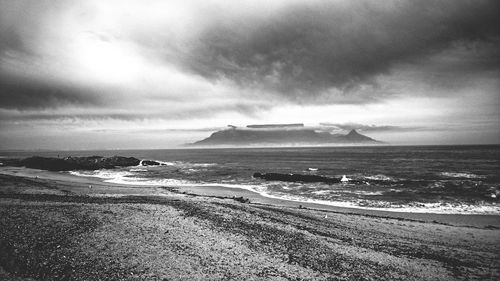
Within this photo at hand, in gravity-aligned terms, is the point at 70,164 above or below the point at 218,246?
above

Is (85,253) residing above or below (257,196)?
above

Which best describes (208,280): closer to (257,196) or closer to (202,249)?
(202,249)

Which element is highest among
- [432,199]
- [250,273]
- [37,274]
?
[37,274]

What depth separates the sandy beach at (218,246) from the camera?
8.87 meters

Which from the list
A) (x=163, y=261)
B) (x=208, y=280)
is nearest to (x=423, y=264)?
(x=208, y=280)

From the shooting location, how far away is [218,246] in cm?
1103

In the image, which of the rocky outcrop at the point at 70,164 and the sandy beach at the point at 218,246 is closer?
the sandy beach at the point at 218,246

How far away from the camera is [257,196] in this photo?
30516mm

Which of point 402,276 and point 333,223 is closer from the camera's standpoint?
point 402,276

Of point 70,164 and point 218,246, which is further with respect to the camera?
point 70,164

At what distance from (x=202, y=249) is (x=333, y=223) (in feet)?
33.3

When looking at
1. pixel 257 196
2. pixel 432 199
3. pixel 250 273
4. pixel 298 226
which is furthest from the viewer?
pixel 257 196

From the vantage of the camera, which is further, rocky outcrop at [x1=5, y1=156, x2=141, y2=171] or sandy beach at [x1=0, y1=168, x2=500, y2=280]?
rocky outcrop at [x1=5, y1=156, x2=141, y2=171]

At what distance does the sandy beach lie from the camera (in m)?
8.87
